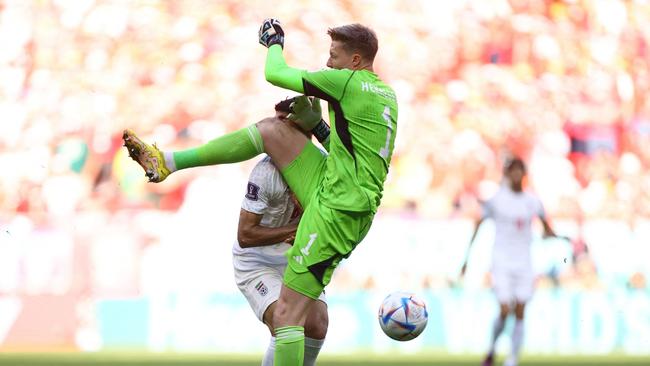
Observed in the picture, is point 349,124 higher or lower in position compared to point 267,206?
higher

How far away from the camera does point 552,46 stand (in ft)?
59.6

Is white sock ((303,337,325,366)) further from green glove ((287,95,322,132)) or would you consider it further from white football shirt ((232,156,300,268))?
green glove ((287,95,322,132))

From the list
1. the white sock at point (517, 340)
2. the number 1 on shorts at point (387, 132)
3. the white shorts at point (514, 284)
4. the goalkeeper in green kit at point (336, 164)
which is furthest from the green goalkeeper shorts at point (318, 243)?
the white shorts at point (514, 284)

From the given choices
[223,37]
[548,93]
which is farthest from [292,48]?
[548,93]

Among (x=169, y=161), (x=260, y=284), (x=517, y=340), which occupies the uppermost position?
(x=517, y=340)

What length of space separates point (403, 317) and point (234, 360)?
21.8 ft

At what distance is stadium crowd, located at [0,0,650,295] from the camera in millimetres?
16594

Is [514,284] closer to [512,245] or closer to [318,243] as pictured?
[512,245]

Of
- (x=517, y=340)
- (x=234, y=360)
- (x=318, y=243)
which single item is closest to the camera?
(x=318, y=243)

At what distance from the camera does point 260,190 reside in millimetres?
7371

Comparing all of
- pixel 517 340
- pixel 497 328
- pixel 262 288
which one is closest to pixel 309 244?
pixel 262 288

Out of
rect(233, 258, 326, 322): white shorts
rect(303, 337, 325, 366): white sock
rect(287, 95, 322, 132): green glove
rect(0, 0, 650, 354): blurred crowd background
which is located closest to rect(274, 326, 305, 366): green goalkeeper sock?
rect(233, 258, 326, 322): white shorts

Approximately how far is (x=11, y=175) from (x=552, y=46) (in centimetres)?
805

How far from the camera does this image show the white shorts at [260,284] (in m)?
7.31
